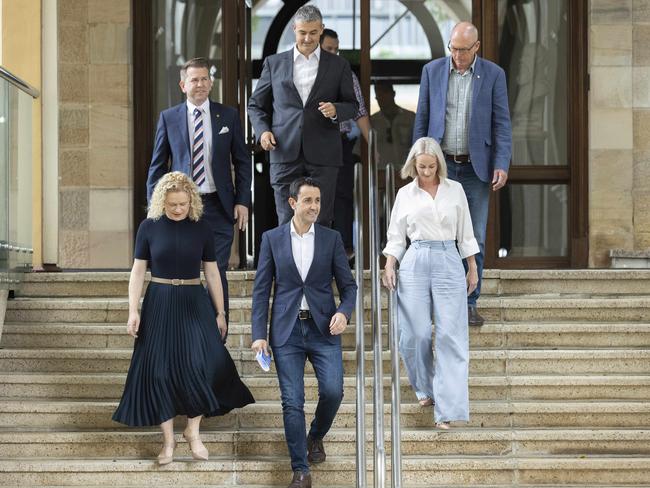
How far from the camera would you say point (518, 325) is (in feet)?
26.5

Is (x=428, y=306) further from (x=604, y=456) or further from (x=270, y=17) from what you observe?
(x=270, y=17)

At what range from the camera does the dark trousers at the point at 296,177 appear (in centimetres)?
789

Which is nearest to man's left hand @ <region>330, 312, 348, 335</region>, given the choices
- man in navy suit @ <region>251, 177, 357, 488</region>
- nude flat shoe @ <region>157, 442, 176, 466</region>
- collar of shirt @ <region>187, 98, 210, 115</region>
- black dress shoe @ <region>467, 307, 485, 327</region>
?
man in navy suit @ <region>251, 177, 357, 488</region>

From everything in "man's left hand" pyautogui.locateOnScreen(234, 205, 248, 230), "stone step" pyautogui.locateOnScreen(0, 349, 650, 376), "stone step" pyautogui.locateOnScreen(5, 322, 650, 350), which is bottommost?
"stone step" pyautogui.locateOnScreen(0, 349, 650, 376)

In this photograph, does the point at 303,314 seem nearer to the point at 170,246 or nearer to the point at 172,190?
the point at 170,246

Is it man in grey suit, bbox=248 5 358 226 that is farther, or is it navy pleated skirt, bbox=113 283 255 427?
man in grey suit, bbox=248 5 358 226

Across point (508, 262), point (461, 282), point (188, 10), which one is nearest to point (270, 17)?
point (188, 10)

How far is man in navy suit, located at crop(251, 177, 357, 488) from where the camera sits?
22.2 feet

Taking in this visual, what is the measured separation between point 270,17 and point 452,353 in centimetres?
482

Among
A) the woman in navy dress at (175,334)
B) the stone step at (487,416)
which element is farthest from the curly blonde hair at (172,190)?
the stone step at (487,416)

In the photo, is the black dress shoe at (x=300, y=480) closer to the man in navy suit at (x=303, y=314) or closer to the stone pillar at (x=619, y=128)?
the man in navy suit at (x=303, y=314)

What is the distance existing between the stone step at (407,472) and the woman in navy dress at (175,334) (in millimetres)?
109

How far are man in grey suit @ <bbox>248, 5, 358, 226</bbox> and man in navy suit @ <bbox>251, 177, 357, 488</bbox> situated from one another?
2.97 ft

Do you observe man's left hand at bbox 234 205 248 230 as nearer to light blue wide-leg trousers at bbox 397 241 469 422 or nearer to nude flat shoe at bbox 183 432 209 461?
light blue wide-leg trousers at bbox 397 241 469 422
